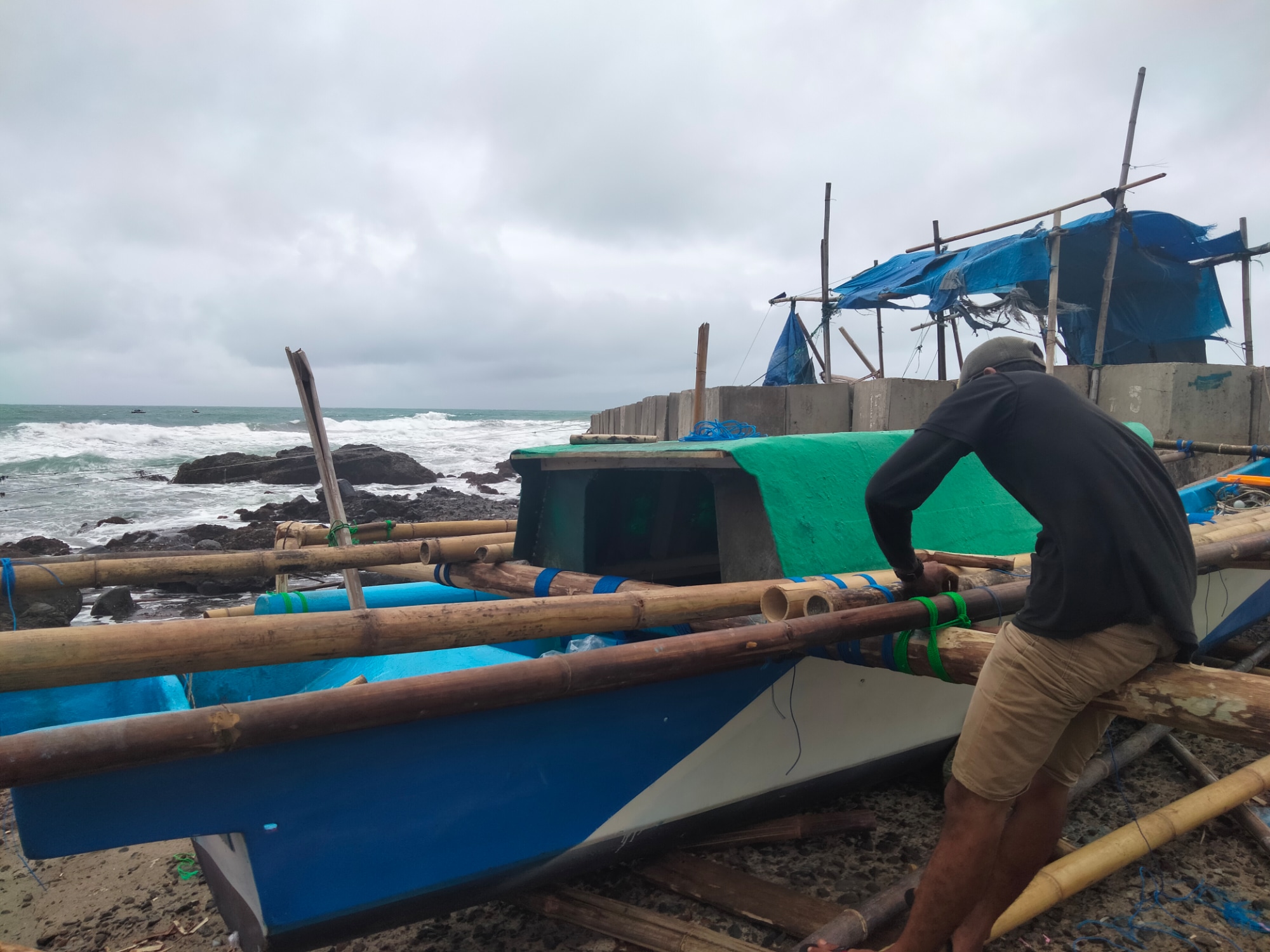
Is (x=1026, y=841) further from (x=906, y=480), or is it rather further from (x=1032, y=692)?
(x=906, y=480)

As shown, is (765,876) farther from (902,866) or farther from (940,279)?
(940,279)

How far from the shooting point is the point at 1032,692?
212 cm

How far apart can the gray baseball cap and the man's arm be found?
0.28 metres

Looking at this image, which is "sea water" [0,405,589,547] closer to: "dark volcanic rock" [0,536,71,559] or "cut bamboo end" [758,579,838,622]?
"dark volcanic rock" [0,536,71,559]

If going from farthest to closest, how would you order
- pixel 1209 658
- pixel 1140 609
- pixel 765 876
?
pixel 1209 658 → pixel 765 876 → pixel 1140 609

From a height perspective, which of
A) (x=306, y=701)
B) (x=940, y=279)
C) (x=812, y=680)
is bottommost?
(x=812, y=680)

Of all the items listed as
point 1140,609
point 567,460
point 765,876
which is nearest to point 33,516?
point 567,460

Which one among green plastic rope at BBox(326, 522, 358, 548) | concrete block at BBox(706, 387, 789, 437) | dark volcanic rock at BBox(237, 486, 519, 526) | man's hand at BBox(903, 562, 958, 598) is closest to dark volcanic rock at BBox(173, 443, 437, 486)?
dark volcanic rock at BBox(237, 486, 519, 526)

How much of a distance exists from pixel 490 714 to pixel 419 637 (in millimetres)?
377

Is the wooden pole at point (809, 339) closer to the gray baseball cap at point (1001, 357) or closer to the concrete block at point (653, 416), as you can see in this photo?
the concrete block at point (653, 416)

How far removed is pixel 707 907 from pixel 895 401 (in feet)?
22.1

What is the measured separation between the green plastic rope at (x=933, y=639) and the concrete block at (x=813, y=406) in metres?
6.51

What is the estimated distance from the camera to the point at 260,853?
2.24 m

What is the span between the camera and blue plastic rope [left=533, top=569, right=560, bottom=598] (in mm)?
3793
